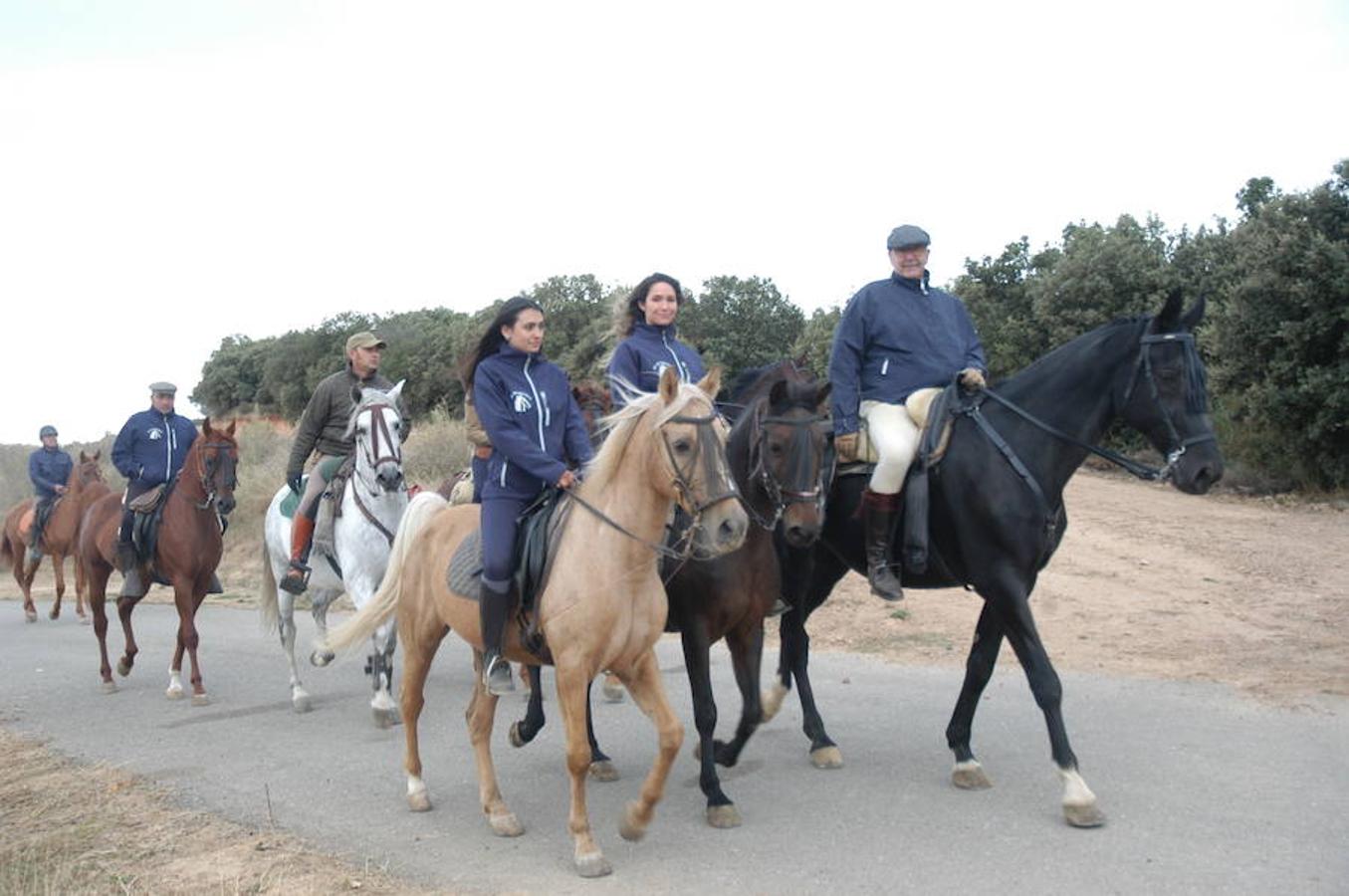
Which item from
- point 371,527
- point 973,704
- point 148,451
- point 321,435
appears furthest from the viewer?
point 148,451

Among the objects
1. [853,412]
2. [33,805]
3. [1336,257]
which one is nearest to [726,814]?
[853,412]

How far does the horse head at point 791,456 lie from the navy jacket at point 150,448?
7.16 m

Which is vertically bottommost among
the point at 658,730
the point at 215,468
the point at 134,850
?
the point at 134,850

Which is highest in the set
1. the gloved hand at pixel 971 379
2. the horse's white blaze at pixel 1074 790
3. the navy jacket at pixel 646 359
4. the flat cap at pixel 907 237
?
the flat cap at pixel 907 237

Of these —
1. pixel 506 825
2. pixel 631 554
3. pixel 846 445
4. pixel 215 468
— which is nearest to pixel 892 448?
pixel 846 445

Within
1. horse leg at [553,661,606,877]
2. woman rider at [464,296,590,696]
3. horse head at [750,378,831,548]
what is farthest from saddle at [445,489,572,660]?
horse head at [750,378,831,548]

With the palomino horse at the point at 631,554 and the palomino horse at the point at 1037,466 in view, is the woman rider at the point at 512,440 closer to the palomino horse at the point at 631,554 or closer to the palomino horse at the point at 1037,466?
the palomino horse at the point at 631,554

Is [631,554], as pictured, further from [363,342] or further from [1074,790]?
[363,342]

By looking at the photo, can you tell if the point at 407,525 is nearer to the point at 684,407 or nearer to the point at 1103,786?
the point at 684,407

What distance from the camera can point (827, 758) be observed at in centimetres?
671

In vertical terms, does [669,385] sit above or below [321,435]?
above

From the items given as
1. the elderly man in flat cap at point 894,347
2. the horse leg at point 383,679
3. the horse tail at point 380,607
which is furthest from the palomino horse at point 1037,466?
the horse leg at point 383,679

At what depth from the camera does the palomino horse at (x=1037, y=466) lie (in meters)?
5.80

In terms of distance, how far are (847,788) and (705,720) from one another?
1033 millimetres
